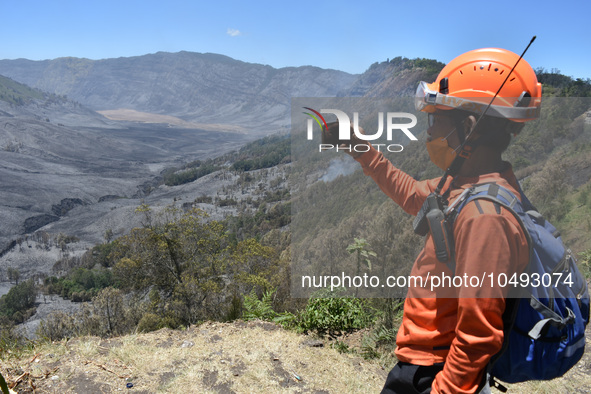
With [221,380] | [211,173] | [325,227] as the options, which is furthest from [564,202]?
[211,173]

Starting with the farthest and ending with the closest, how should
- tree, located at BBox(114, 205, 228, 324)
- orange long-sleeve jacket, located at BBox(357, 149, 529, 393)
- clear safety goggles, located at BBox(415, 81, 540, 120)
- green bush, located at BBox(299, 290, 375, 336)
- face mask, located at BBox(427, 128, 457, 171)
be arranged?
tree, located at BBox(114, 205, 228, 324)
green bush, located at BBox(299, 290, 375, 336)
face mask, located at BBox(427, 128, 457, 171)
clear safety goggles, located at BBox(415, 81, 540, 120)
orange long-sleeve jacket, located at BBox(357, 149, 529, 393)

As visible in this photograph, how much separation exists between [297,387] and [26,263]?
3174 inches

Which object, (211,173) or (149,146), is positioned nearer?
(211,173)

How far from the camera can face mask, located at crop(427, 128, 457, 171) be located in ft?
5.76

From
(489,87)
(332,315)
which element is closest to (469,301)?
(489,87)

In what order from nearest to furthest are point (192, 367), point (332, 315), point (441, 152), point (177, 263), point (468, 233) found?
point (468, 233), point (441, 152), point (192, 367), point (332, 315), point (177, 263)

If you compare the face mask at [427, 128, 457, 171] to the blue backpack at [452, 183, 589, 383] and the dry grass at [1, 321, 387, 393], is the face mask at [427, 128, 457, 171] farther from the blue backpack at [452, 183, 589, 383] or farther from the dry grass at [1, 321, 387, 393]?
the dry grass at [1, 321, 387, 393]

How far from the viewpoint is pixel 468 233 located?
138 centimetres

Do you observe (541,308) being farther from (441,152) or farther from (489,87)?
(489,87)

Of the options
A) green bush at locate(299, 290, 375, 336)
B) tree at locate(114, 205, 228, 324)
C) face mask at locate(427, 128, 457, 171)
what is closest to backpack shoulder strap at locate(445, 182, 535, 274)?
face mask at locate(427, 128, 457, 171)

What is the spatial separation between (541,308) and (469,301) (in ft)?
0.87

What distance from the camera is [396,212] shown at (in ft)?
12.7

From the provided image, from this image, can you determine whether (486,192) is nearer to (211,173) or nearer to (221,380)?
(221,380)

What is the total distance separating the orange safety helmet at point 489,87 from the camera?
1576 mm
